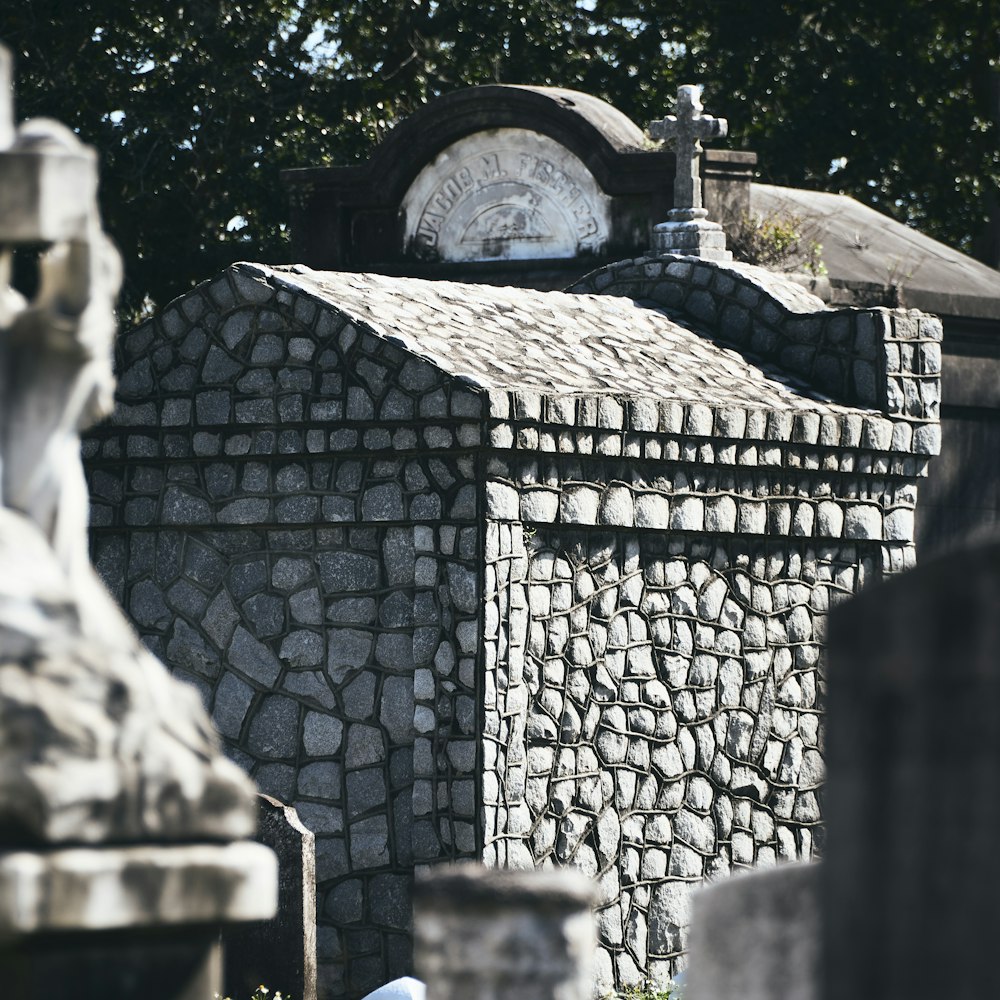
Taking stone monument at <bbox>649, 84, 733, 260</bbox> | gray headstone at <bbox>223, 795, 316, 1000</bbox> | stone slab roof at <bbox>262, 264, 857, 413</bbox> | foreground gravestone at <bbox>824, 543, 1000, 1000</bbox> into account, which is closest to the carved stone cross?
stone monument at <bbox>649, 84, 733, 260</bbox>

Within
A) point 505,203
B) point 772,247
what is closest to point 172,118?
point 505,203

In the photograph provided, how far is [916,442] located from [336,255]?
13.9 ft

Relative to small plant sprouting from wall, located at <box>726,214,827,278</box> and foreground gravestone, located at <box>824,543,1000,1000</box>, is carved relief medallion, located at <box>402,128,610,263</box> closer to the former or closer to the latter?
small plant sprouting from wall, located at <box>726,214,827,278</box>

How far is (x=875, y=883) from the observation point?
3080 mm

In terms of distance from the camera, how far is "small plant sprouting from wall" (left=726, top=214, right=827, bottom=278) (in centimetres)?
1280

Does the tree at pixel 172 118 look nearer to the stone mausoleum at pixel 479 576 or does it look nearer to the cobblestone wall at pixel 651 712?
the stone mausoleum at pixel 479 576

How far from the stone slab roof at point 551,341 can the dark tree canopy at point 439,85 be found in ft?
27.4

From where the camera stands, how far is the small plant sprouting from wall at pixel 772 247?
1280cm

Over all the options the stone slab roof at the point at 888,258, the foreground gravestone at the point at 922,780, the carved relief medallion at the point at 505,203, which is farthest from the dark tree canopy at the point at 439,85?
the foreground gravestone at the point at 922,780

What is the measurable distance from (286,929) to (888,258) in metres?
7.49

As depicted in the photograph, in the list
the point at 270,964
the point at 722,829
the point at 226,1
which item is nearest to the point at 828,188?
the point at 226,1

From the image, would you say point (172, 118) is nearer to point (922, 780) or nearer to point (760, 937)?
point (760, 937)

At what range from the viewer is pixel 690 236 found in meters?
11.9

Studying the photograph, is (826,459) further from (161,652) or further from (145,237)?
(145,237)
